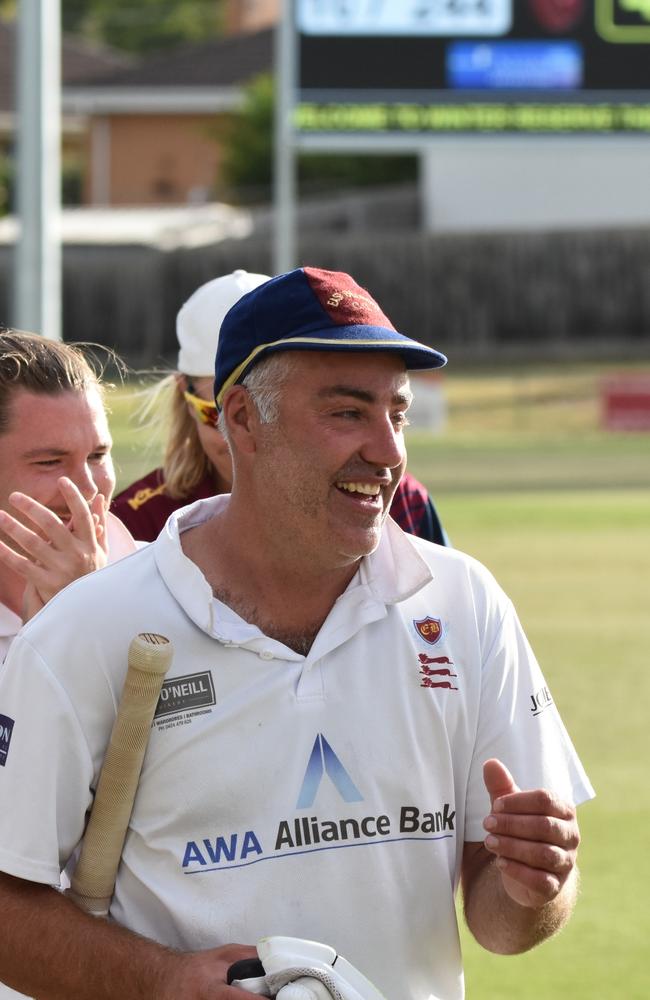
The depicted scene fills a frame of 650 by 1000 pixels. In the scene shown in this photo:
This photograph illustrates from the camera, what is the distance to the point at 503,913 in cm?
278

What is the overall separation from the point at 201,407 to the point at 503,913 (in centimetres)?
223

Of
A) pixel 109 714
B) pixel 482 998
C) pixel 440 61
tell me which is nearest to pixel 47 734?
pixel 109 714

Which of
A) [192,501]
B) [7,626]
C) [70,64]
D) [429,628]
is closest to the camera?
[429,628]

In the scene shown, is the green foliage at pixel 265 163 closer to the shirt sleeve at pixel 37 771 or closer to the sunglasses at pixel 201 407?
the sunglasses at pixel 201 407

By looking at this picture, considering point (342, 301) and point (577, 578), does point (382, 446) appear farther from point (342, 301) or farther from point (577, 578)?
point (577, 578)

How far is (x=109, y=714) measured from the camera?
8.77 feet

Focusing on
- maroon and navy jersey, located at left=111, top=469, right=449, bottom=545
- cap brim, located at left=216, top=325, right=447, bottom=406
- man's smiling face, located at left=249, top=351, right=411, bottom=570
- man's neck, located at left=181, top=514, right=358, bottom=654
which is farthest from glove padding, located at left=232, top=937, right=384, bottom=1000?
maroon and navy jersey, located at left=111, top=469, right=449, bottom=545

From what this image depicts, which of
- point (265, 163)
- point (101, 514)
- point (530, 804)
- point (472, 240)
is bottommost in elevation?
point (472, 240)

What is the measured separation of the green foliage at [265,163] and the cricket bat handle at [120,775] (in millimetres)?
44866

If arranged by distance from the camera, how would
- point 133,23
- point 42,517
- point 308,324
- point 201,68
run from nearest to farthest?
point 308,324 → point 42,517 → point 201,68 → point 133,23

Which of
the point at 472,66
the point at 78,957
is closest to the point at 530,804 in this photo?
the point at 78,957

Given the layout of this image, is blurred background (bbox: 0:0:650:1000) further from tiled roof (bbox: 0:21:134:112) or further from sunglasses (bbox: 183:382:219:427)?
sunglasses (bbox: 183:382:219:427)

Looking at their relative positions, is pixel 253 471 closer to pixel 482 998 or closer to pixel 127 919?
pixel 127 919

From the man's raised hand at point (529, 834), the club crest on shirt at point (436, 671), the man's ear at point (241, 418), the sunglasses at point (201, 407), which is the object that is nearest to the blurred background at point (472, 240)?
the sunglasses at point (201, 407)
